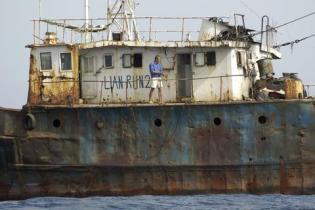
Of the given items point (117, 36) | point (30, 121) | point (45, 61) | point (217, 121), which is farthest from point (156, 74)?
point (30, 121)

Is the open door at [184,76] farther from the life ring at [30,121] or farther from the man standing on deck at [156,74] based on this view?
the life ring at [30,121]

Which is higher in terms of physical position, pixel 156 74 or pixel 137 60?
pixel 137 60

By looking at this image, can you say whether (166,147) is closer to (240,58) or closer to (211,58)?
(211,58)

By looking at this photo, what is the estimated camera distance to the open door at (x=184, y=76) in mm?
22078

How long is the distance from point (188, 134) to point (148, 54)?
293 cm

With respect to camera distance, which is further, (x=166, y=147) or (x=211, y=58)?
(x=211, y=58)

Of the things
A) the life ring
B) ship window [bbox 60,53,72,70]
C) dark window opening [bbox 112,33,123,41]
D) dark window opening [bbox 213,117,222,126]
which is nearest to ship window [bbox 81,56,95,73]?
ship window [bbox 60,53,72,70]

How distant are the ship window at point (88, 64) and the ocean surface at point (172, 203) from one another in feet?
13.2

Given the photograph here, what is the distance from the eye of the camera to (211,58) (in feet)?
72.8

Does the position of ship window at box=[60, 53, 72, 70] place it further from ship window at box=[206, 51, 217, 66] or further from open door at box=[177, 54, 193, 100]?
ship window at box=[206, 51, 217, 66]

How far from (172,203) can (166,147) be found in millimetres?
2075

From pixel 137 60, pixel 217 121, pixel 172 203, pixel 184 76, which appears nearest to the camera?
pixel 172 203

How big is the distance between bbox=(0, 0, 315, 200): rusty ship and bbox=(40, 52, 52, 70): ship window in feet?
0.42

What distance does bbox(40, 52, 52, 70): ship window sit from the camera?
882 inches
